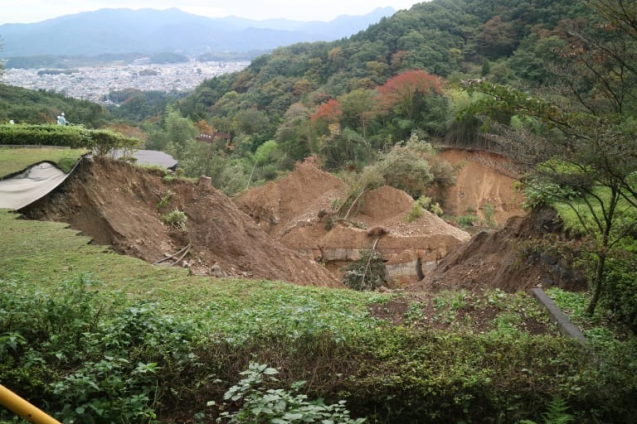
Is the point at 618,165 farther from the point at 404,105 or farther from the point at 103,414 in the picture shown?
the point at 404,105

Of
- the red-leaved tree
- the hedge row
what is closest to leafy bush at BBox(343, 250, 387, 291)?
the hedge row

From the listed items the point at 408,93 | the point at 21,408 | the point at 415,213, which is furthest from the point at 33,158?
the point at 408,93

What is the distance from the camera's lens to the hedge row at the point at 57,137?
13.8 m

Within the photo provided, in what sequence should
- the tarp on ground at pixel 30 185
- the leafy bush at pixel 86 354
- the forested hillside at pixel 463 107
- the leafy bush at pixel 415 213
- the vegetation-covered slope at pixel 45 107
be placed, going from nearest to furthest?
the leafy bush at pixel 86 354 < the forested hillside at pixel 463 107 < the tarp on ground at pixel 30 185 < the leafy bush at pixel 415 213 < the vegetation-covered slope at pixel 45 107

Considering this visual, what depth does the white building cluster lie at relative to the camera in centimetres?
7719

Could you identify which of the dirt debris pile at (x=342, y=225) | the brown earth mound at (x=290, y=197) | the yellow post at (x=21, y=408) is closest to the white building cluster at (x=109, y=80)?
the brown earth mound at (x=290, y=197)

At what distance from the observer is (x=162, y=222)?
12.6m

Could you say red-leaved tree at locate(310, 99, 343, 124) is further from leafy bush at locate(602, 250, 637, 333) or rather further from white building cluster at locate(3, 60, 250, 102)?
white building cluster at locate(3, 60, 250, 102)

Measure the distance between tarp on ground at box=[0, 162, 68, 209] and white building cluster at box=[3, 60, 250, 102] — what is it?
60.4m

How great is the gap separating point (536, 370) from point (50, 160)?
11347 millimetres

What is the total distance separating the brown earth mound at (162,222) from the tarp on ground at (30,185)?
213 mm

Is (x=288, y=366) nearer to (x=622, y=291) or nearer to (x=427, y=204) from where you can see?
(x=622, y=291)

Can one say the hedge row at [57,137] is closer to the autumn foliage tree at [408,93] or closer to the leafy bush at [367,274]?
the leafy bush at [367,274]

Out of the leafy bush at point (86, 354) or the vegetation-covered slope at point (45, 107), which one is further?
the vegetation-covered slope at point (45, 107)
